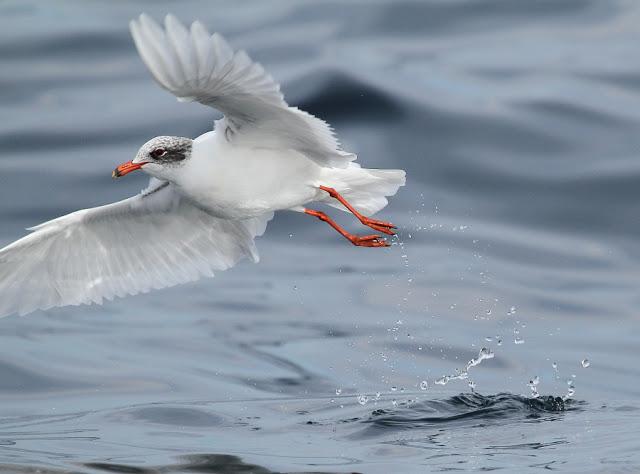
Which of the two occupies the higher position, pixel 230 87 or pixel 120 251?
pixel 230 87

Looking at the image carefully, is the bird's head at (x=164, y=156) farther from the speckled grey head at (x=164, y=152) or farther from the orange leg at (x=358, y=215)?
the orange leg at (x=358, y=215)

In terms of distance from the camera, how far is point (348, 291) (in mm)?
13875

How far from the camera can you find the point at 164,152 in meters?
7.75

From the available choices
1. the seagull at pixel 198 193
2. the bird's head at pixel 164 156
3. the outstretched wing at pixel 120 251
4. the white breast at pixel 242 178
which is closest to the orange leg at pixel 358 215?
the seagull at pixel 198 193

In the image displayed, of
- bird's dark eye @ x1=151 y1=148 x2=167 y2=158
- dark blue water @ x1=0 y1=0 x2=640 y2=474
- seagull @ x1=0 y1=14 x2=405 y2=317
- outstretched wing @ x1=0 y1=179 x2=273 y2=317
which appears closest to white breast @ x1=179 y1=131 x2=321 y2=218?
seagull @ x1=0 y1=14 x2=405 y2=317

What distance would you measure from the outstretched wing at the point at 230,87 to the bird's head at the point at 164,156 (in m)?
0.29

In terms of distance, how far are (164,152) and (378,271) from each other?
270 inches

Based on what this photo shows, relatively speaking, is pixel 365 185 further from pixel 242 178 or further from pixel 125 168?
pixel 125 168

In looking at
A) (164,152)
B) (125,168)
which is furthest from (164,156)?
(125,168)

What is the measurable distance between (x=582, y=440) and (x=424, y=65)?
1113cm

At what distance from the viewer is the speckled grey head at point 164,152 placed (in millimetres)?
7758

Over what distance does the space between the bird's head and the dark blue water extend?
5.63ft

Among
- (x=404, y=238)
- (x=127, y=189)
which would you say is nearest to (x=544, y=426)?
(x=404, y=238)

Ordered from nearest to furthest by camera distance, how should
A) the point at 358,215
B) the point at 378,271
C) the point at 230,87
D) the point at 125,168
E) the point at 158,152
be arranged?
the point at 230,87, the point at 125,168, the point at 158,152, the point at 358,215, the point at 378,271
